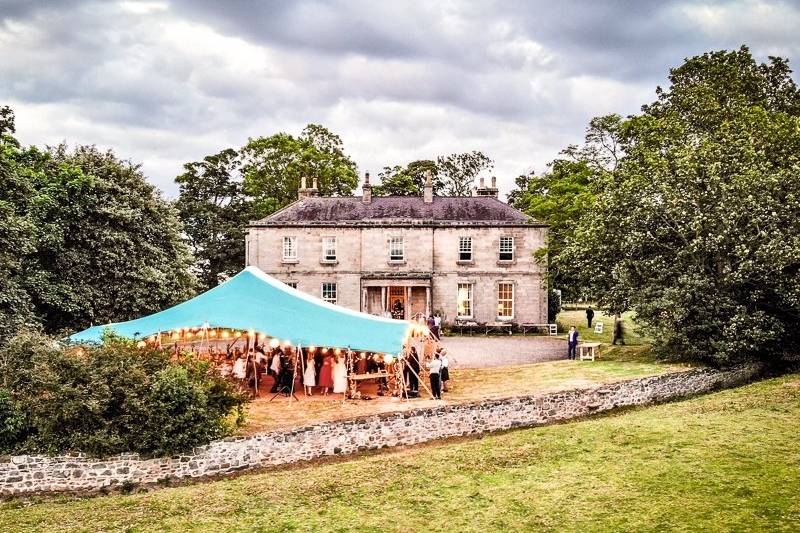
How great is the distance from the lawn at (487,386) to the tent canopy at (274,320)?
57.4 inches

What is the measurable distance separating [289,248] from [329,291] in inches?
123

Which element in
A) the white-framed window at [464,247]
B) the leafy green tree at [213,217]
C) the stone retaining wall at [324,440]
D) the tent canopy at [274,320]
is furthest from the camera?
the leafy green tree at [213,217]

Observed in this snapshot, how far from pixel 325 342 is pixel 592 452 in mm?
6663

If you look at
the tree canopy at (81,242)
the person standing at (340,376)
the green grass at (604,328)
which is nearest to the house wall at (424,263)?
the green grass at (604,328)

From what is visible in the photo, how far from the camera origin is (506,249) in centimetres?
3155

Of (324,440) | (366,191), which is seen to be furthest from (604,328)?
(324,440)

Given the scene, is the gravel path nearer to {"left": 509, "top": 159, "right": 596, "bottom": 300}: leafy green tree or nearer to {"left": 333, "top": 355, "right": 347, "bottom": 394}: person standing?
{"left": 509, "top": 159, "right": 596, "bottom": 300}: leafy green tree

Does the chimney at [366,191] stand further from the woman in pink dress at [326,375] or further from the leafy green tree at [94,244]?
the woman in pink dress at [326,375]

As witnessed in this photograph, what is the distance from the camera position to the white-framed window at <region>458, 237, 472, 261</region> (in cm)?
3161

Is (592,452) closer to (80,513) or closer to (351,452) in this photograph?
(351,452)

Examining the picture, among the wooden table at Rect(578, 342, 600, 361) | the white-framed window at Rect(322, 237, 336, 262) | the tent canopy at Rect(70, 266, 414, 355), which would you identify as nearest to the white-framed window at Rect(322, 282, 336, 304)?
the white-framed window at Rect(322, 237, 336, 262)

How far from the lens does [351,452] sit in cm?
1245

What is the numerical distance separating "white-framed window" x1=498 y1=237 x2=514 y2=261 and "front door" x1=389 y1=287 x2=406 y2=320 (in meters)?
5.43

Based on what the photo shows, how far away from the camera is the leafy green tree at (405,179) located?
5162 cm
